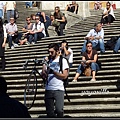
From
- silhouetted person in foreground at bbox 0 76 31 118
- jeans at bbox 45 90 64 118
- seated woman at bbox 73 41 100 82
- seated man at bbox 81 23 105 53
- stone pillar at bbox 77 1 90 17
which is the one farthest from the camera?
stone pillar at bbox 77 1 90 17

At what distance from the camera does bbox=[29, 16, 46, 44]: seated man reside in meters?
16.3

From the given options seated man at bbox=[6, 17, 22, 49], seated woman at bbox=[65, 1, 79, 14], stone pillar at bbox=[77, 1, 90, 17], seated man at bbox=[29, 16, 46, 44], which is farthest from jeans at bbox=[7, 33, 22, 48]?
stone pillar at bbox=[77, 1, 90, 17]

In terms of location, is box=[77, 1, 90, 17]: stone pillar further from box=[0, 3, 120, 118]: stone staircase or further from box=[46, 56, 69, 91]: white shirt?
box=[46, 56, 69, 91]: white shirt

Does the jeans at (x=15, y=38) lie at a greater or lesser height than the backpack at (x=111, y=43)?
lesser

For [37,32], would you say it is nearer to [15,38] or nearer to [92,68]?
[15,38]

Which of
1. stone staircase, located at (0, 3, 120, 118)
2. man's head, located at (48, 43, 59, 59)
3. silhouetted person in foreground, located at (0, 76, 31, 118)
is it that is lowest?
Answer: stone staircase, located at (0, 3, 120, 118)

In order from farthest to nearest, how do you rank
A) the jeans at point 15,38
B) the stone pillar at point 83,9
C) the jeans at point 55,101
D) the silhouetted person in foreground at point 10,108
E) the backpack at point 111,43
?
the stone pillar at point 83,9
the jeans at point 15,38
the backpack at point 111,43
the jeans at point 55,101
the silhouetted person in foreground at point 10,108

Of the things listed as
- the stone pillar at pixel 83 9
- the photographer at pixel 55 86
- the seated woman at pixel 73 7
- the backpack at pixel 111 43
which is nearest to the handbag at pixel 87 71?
the backpack at pixel 111 43

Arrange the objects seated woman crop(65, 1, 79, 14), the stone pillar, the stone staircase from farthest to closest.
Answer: the stone pillar
seated woman crop(65, 1, 79, 14)
the stone staircase

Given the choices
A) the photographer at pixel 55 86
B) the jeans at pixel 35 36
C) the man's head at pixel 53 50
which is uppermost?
the man's head at pixel 53 50

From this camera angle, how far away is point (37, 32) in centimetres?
1641

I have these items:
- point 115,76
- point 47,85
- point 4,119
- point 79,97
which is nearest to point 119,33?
point 115,76

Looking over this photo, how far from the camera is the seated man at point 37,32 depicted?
1627 cm

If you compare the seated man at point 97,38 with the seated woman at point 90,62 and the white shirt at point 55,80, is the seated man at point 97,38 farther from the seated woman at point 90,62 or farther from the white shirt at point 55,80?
the white shirt at point 55,80
